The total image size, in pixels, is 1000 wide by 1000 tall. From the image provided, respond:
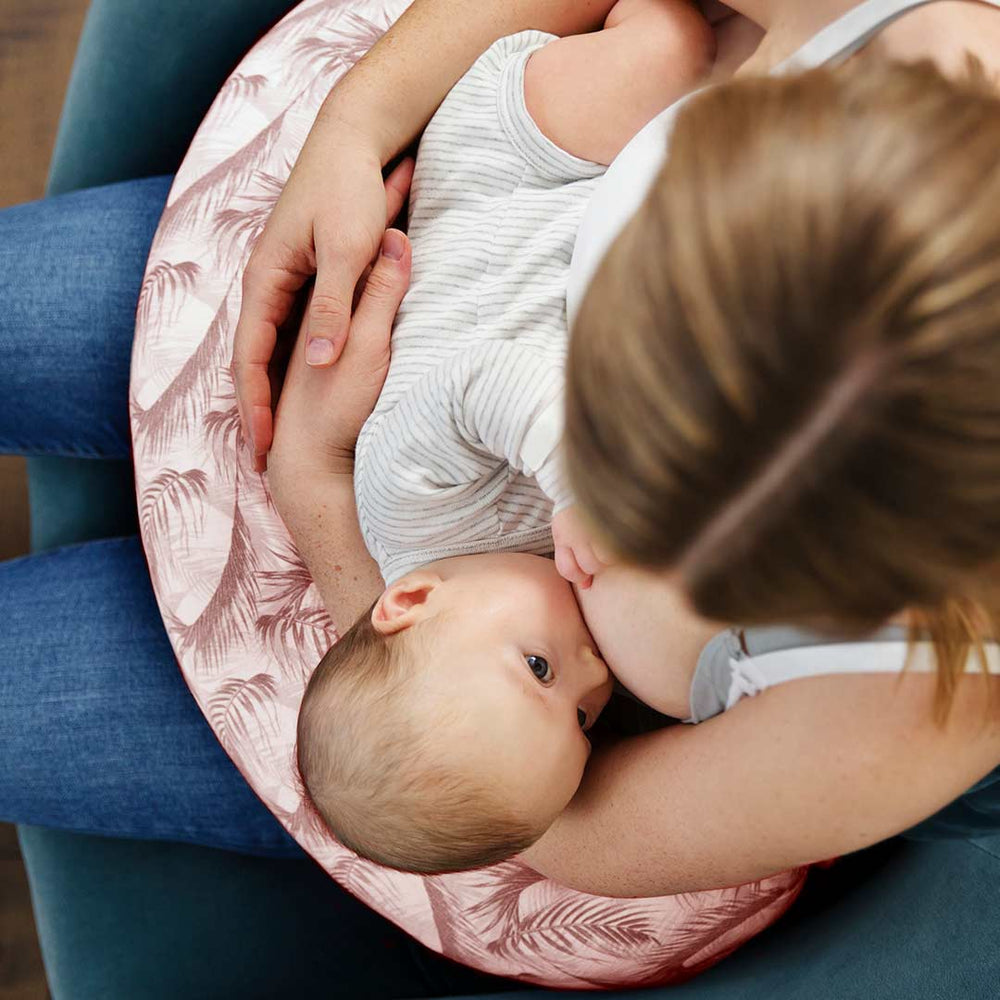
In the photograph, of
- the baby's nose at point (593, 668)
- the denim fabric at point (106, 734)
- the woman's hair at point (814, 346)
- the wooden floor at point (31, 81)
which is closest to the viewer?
the woman's hair at point (814, 346)

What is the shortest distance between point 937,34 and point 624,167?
0.21m

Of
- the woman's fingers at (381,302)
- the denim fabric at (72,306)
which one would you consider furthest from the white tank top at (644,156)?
the denim fabric at (72,306)

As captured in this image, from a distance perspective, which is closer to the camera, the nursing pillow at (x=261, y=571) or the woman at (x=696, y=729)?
the woman at (x=696, y=729)

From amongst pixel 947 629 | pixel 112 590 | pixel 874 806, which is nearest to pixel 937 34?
pixel 947 629

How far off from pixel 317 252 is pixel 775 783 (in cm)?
62

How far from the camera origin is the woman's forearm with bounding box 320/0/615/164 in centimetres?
93

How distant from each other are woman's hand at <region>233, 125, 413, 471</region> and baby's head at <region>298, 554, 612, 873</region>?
10.9 inches

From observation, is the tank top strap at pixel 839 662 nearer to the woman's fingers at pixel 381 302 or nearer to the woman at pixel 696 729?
the woman at pixel 696 729

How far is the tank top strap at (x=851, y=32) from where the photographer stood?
1.90 feet

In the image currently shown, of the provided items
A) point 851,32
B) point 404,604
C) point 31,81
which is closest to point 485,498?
point 404,604

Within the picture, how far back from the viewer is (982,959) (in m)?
0.80

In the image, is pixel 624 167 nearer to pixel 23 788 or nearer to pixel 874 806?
pixel 874 806

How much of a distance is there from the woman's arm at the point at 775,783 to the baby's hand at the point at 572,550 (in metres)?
0.15

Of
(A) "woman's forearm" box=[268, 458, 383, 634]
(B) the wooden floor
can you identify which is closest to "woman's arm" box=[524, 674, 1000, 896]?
(A) "woman's forearm" box=[268, 458, 383, 634]
